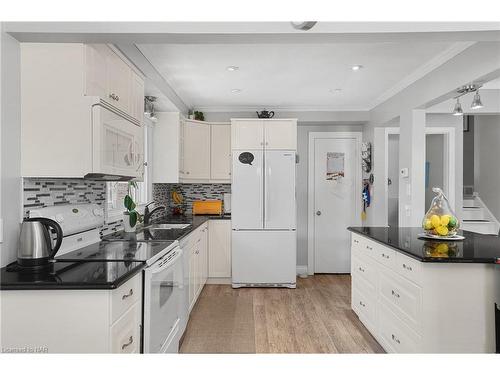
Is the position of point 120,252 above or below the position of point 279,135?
below

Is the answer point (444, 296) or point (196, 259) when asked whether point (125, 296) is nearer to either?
point (444, 296)

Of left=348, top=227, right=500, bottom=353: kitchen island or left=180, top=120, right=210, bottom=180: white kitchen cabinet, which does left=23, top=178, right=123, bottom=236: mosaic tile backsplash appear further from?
left=348, top=227, right=500, bottom=353: kitchen island

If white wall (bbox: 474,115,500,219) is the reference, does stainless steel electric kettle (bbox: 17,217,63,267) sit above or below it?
below

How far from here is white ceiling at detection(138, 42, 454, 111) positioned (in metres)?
2.97

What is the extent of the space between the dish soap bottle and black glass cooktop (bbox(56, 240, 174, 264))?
6.38 feet

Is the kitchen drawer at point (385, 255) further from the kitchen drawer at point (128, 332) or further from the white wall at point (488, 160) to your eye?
the white wall at point (488, 160)

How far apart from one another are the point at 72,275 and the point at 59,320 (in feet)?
0.67

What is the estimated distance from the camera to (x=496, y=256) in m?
2.07

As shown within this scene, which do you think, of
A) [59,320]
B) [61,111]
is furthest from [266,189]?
[59,320]

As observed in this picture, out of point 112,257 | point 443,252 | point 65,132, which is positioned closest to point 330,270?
point 443,252

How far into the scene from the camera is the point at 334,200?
532cm

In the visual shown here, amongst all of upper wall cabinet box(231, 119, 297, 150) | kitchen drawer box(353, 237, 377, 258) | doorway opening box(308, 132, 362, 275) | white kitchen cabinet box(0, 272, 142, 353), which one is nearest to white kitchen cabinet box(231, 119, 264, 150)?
upper wall cabinet box(231, 119, 297, 150)

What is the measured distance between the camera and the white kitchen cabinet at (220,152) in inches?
191

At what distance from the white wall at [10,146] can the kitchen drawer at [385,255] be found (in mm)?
2327
